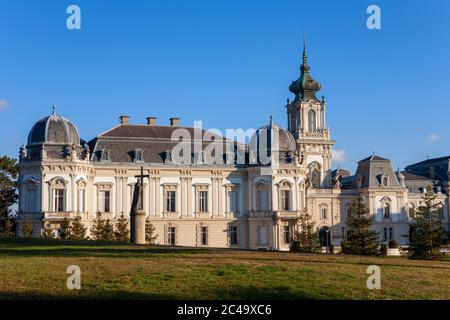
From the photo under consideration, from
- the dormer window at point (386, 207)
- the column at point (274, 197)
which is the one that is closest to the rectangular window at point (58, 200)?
the column at point (274, 197)

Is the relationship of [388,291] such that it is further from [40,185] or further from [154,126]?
[154,126]

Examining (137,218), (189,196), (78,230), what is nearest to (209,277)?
(137,218)

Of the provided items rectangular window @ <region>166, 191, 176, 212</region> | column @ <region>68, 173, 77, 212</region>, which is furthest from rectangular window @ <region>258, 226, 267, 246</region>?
column @ <region>68, 173, 77, 212</region>

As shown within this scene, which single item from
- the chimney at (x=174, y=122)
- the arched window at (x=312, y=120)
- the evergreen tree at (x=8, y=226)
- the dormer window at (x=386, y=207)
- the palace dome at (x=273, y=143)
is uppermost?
the arched window at (x=312, y=120)

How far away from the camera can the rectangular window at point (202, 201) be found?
235 feet

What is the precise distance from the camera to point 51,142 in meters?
66.1

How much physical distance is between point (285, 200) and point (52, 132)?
22076mm

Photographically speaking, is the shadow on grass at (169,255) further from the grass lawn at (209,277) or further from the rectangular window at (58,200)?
the rectangular window at (58,200)

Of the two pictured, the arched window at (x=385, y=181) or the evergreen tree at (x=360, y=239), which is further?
the arched window at (x=385, y=181)

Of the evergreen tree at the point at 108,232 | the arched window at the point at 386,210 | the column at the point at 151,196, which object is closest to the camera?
the evergreen tree at the point at 108,232

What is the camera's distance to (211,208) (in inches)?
2817

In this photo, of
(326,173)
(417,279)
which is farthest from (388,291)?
(326,173)

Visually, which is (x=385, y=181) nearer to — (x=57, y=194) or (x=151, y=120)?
(x=151, y=120)

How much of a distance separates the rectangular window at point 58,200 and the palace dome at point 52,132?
4274 millimetres
